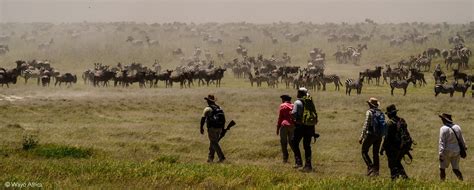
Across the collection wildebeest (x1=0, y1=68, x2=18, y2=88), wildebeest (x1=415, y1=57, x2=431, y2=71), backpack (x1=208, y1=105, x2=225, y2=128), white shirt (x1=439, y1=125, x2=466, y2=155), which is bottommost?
white shirt (x1=439, y1=125, x2=466, y2=155)

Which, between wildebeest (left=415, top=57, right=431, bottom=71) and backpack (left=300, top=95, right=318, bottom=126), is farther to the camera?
wildebeest (left=415, top=57, right=431, bottom=71)

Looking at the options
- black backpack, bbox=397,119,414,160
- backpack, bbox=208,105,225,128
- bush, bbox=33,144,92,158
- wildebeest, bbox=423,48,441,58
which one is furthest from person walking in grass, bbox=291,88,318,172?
wildebeest, bbox=423,48,441,58

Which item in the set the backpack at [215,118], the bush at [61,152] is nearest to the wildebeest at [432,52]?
the backpack at [215,118]

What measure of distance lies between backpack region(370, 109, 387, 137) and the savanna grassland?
1.20 metres

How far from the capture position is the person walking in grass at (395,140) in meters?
14.2

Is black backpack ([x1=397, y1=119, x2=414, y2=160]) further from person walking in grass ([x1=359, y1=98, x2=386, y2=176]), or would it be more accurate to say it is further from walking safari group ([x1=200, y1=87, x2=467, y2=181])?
person walking in grass ([x1=359, y1=98, x2=386, y2=176])

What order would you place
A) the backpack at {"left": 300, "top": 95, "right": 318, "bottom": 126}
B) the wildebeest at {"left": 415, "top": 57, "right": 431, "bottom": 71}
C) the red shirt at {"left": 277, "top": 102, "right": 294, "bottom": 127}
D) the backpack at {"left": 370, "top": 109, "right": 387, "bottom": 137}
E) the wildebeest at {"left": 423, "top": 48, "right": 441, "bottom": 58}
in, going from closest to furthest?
the backpack at {"left": 370, "top": 109, "right": 387, "bottom": 137}
the backpack at {"left": 300, "top": 95, "right": 318, "bottom": 126}
the red shirt at {"left": 277, "top": 102, "right": 294, "bottom": 127}
the wildebeest at {"left": 415, "top": 57, "right": 431, "bottom": 71}
the wildebeest at {"left": 423, "top": 48, "right": 441, "bottom": 58}

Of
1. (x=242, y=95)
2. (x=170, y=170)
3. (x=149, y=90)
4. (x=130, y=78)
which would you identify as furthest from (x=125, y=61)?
(x=170, y=170)

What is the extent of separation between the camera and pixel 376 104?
1488 cm

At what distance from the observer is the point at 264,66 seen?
58656 mm

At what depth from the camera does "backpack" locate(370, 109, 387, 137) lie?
14773mm

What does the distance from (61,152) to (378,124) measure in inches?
389

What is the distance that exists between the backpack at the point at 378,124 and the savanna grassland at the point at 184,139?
47.4 inches

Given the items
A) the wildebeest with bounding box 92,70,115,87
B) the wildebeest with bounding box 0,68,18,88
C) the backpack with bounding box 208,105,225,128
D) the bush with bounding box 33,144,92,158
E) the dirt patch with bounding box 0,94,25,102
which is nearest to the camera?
the backpack with bounding box 208,105,225,128
